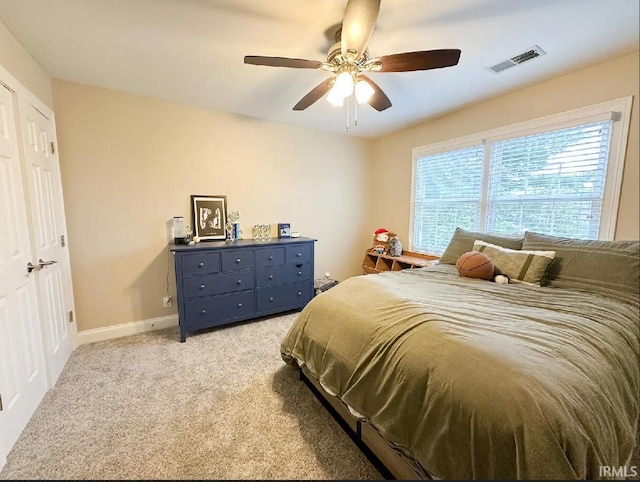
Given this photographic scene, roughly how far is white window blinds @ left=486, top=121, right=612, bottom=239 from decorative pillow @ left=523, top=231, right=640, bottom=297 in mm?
331

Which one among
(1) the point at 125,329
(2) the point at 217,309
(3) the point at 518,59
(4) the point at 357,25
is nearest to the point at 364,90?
(4) the point at 357,25

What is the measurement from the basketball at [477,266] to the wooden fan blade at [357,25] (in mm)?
1641

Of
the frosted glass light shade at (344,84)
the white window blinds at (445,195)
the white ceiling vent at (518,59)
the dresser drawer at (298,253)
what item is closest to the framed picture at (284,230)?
the dresser drawer at (298,253)

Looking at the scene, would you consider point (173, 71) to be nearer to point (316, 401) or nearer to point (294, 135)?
point (294, 135)

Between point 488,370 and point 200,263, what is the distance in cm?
234

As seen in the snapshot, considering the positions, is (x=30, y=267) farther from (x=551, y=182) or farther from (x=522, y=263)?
(x=551, y=182)

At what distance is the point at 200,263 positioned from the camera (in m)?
2.53

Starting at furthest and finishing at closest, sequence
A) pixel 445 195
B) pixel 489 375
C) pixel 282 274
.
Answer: pixel 445 195
pixel 282 274
pixel 489 375

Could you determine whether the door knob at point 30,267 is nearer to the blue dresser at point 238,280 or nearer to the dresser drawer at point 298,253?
the blue dresser at point 238,280

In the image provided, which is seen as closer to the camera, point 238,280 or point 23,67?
point 23,67

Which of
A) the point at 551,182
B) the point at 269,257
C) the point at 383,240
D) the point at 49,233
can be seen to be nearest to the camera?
the point at 49,233

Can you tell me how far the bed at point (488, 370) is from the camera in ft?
2.62

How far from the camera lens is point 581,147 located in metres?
2.06

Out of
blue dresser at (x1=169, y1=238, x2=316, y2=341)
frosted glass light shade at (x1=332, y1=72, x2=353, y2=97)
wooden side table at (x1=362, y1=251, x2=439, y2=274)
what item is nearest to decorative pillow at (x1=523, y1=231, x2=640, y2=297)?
wooden side table at (x1=362, y1=251, x2=439, y2=274)
